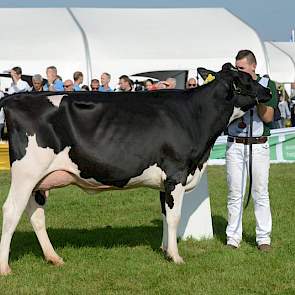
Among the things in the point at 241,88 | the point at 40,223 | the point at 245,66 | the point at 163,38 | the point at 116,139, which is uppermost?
the point at 245,66

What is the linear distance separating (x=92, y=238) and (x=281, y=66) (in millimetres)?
36307

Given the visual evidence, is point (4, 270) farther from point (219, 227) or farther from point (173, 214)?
point (219, 227)

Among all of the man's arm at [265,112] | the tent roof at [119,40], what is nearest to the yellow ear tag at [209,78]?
the man's arm at [265,112]

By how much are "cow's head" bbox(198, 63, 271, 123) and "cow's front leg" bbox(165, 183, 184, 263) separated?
3.80 feet

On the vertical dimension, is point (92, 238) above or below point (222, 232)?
above

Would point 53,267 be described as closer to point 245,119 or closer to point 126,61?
point 245,119

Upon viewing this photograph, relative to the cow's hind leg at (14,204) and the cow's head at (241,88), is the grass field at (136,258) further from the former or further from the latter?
the cow's head at (241,88)

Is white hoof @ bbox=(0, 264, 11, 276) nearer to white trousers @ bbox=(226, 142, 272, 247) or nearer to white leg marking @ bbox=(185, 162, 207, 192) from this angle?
white leg marking @ bbox=(185, 162, 207, 192)

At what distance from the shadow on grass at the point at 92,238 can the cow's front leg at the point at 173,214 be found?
672 mm

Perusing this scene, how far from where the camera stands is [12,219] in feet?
21.5

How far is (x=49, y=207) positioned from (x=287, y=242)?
4.13 m

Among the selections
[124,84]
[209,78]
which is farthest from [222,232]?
[124,84]

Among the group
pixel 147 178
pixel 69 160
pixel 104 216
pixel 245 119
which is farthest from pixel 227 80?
pixel 104 216

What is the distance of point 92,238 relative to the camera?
27.4ft
